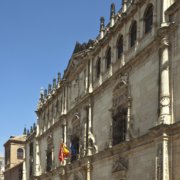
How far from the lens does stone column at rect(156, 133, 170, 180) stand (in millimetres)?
20922

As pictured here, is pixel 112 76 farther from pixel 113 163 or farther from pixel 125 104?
pixel 113 163

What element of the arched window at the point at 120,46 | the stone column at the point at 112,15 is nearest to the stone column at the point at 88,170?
the arched window at the point at 120,46

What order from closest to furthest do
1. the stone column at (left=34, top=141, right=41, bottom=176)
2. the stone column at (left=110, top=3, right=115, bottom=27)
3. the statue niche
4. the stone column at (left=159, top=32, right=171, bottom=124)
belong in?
the stone column at (left=159, top=32, right=171, bottom=124) → the statue niche → the stone column at (left=110, top=3, right=115, bottom=27) → the stone column at (left=34, top=141, right=41, bottom=176)

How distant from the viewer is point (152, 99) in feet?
76.4

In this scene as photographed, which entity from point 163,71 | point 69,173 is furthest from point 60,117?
point 163,71

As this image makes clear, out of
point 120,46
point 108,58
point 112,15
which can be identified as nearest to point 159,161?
point 120,46

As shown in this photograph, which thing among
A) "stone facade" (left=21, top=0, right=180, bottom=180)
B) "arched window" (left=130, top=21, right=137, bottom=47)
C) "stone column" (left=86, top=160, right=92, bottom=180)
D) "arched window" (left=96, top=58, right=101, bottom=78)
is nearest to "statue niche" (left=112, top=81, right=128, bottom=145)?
"stone facade" (left=21, top=0, right=180, bottom=180)

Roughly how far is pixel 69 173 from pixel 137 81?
1411 centimetres

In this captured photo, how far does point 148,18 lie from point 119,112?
18.7 feet

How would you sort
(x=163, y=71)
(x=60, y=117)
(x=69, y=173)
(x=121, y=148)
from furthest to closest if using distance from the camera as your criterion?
1. (x=60, y=117)
2. (x=69, y=173)
3. (x=121, y=148)
4. (x=163, y=71)

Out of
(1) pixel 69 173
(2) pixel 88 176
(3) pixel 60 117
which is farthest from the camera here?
(3) pixel 60 117

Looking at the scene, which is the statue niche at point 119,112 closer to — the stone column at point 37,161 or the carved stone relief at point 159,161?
the carved stone relief at point 159,161

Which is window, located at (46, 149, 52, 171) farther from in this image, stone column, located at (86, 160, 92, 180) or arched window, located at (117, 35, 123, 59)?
arched window, located at (117, 35, 123, 59)

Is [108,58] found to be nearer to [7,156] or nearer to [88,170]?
[88,170]
